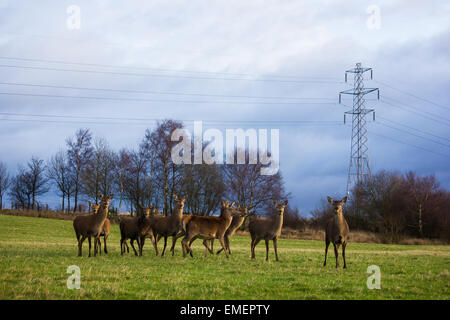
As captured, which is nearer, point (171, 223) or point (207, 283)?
point (207, 283)

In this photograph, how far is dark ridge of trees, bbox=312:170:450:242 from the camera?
5109cm

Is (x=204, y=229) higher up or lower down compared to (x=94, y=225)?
lower down

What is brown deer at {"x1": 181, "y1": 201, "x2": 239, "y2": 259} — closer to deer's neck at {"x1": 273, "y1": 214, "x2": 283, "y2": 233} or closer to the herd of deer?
the herd of deer

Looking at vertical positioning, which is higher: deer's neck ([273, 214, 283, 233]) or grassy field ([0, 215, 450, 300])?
deer's neck ([273, 214, 283, 233])

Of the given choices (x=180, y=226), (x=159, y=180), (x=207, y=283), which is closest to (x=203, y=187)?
(x=159, y=180)

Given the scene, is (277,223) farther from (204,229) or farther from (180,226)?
(180,226)

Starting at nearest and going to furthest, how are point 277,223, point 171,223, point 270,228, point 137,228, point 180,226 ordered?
point 277,223
point 270,228
point 180,226
point 171,223
point 137,228

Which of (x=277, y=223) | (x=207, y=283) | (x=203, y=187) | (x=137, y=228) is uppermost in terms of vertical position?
(x=203, y=187)

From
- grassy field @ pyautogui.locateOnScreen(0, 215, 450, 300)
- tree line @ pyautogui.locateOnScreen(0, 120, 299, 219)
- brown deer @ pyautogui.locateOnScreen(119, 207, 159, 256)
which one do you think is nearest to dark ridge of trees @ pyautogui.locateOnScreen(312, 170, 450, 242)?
tree line @ pyautogui.locateOnScreen(0, 120, 299, 219)

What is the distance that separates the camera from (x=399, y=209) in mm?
52094

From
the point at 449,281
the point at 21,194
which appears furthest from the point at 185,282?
the point at 21,194
